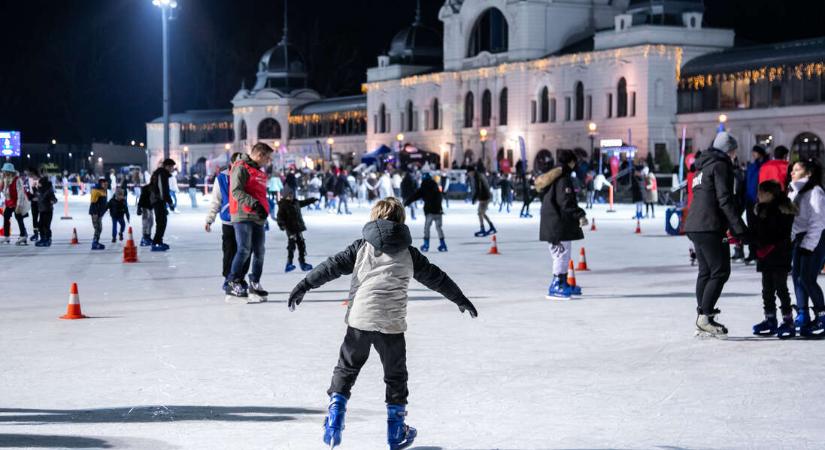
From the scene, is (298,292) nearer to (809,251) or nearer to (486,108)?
(809,251)

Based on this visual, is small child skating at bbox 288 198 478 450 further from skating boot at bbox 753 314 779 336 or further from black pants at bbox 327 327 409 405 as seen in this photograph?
skating boot at bbox 753 314 779 336

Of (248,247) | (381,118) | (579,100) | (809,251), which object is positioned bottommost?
(248,247)

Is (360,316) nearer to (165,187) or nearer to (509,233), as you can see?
(165,187)

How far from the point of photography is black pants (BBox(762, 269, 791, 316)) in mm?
10336

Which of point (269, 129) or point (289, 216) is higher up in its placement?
point (269, 129)

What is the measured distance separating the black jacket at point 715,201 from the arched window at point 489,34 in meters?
64.9

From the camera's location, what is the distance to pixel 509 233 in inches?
1048

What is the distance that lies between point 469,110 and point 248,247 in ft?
213

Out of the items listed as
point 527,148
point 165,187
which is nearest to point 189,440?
point 165,187

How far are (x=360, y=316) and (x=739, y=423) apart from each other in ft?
7.16

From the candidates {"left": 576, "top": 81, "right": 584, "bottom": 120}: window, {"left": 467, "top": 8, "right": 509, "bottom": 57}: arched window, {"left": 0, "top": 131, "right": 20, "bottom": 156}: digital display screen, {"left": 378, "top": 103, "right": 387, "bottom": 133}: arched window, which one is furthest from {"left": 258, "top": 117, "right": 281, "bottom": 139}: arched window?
{"left": 0, "top": 131, "right": 20, "bottom": 156}: digital display screen

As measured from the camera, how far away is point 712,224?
10109 millimetres

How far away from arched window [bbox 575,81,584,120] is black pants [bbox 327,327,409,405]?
61130 mm

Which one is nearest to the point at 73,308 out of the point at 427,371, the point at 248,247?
the point at 248,247
